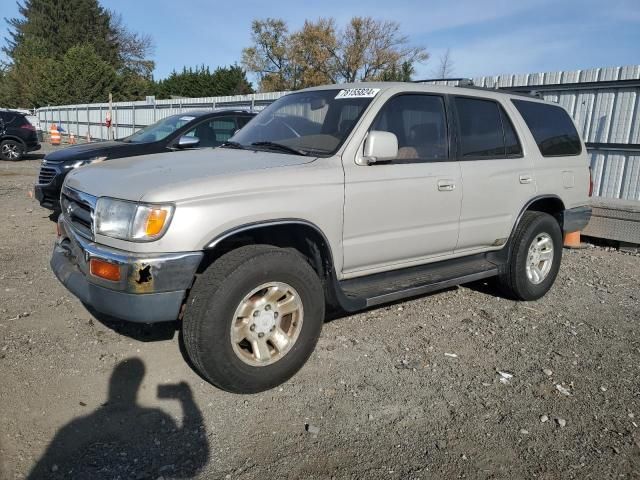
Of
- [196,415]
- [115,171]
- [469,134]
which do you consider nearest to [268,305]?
[196,415]

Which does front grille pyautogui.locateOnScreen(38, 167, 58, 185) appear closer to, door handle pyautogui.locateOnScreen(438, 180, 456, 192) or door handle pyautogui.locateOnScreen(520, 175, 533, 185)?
door handle pyautogui.locateOnScreen(438, 180, 456, 192)

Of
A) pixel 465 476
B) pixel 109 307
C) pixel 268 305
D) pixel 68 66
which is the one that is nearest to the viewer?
pixel 465 476

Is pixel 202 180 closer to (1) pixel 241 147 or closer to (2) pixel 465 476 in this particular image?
(1) pixel 241 147

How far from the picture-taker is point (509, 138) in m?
4.64

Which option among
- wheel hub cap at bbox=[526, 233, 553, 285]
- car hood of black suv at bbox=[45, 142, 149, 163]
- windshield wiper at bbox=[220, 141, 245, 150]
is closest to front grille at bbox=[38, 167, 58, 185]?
car hood of black suv at bbox=[45, 142, 149, 163]

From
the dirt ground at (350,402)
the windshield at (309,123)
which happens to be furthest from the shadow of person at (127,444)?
the windshield at (309,123)

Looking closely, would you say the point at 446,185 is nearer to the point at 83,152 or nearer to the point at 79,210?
the point at 79,210

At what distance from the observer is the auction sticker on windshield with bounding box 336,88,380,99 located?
3.83m

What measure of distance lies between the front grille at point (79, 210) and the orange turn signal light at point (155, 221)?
0.54 metres

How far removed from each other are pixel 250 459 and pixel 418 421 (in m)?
1.01

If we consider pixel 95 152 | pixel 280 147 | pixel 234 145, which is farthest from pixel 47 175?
pixel 280 147

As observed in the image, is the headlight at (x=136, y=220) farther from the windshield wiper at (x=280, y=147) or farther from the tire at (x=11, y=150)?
the tire at (x=11, y=150)

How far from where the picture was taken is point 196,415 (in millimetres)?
2945

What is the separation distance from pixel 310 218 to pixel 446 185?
133 cm
